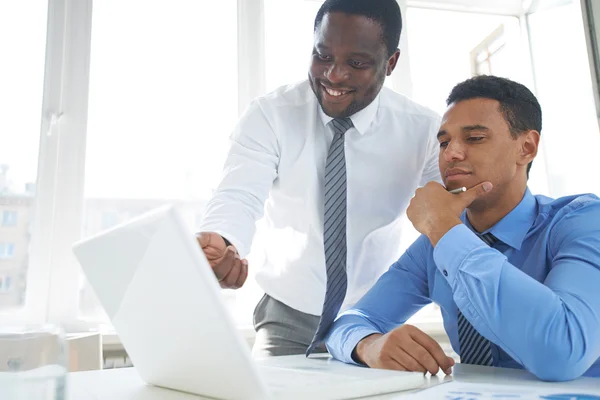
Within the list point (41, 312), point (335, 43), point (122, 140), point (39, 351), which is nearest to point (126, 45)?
point (122, 140)

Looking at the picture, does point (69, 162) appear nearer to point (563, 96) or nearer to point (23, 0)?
point (23, 0)

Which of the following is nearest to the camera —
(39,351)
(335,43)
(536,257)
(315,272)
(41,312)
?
(39,351)

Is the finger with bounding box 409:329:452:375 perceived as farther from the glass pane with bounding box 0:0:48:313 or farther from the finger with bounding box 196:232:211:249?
the glass pane with bounding box 0:0:48:313

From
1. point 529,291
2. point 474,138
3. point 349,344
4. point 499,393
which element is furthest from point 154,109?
point 499,393

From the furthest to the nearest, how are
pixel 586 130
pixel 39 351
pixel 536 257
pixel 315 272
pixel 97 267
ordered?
pixel 586 130 < pixel 315 272 < pixel 536 257 < pixel 97 267 < pixel 39 351

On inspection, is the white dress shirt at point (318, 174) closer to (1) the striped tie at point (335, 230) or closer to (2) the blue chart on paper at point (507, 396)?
(1) the striped tie at point (335, 230)

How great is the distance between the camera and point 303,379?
76cm

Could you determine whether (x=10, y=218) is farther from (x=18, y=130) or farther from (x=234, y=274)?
(x=234, y=274)

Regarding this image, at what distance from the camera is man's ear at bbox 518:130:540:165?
128 centimetres

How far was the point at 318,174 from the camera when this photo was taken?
154 cm

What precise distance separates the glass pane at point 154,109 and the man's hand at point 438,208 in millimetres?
1569

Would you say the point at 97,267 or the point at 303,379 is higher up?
the point at 97,267

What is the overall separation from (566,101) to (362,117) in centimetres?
175

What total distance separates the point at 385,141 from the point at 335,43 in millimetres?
339
